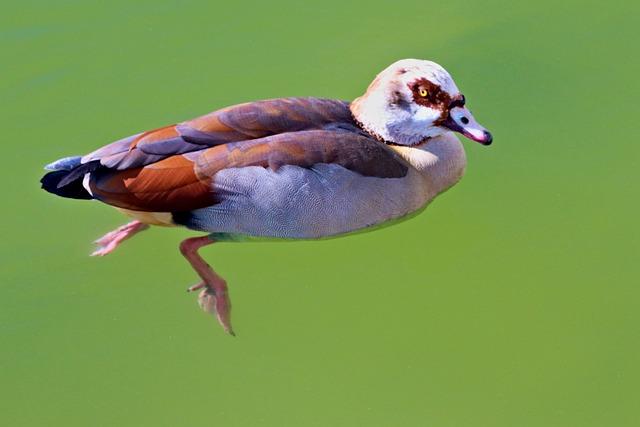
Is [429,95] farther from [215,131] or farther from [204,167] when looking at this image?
[204,167]

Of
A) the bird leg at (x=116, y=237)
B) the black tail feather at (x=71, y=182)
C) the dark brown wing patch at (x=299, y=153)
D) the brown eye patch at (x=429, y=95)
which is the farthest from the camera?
the bird leg at (x=116, y=237)

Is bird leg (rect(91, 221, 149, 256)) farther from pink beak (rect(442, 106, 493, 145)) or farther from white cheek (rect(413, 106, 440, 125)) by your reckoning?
pink beak (rect(442, 106, 493, 145))

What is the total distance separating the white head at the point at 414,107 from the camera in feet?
15.2

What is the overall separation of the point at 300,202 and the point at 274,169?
0.71ft

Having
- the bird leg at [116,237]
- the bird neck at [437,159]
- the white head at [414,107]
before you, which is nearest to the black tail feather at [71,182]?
the bird leg at [116,237]

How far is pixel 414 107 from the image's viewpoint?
474 centimetres

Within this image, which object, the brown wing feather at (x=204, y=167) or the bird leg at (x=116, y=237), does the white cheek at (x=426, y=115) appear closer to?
the brown wing feather at (x=204, y=167)

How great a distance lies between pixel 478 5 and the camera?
613 centimetres

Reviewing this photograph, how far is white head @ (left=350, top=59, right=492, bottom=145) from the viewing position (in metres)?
4.62

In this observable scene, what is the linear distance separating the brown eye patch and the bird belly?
13.9 inches

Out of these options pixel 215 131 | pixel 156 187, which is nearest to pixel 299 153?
pixel 215 131

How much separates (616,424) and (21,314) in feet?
8.98

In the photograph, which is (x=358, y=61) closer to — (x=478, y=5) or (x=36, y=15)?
(x=478, y=5)

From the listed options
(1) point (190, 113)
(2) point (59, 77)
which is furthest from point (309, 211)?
(2) point (59, 77)
